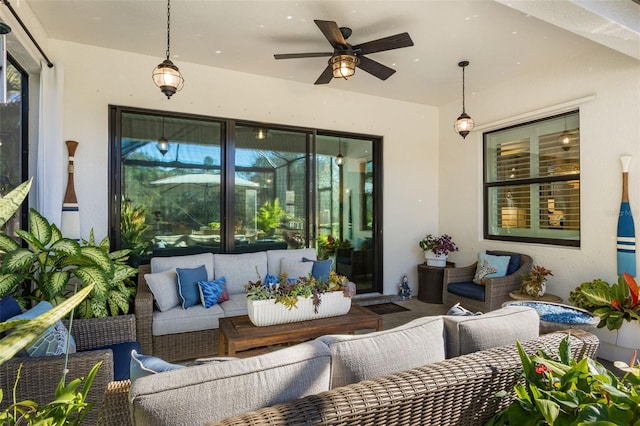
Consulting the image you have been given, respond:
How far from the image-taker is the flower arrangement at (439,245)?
5020 mm

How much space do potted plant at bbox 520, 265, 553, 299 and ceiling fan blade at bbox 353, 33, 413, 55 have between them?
2712 millimetres

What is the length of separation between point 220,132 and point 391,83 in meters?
2.32

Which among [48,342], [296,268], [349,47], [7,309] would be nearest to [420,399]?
[48,342]

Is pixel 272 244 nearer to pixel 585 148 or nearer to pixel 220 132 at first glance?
pixel 220 132

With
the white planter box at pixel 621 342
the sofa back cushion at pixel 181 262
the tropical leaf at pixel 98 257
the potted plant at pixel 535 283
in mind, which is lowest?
the white planter box at pixel 621 342

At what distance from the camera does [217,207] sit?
166 inches

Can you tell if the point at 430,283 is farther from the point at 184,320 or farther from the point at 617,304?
the point at 184,320

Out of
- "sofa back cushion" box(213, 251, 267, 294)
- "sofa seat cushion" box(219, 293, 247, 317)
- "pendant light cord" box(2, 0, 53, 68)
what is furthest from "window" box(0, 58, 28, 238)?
"sofa seat cushion" box(219, 293, 247, 317)

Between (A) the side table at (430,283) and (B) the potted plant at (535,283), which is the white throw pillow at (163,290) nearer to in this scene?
(A) the side table at (430,283)

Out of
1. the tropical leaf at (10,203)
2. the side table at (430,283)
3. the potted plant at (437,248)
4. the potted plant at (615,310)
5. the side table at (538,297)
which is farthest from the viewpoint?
the potted plant at (437,248)

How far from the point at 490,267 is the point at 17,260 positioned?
4509 millimetres

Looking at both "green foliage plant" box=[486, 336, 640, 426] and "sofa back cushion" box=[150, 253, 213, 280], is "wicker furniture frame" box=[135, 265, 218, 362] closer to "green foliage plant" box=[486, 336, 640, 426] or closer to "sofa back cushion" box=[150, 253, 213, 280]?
"sofa back cushion" box=[150, 253, 213, 280]

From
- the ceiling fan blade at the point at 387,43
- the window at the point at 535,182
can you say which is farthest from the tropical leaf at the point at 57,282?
the window at the point at 535,182

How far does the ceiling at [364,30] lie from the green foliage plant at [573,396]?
7.52ft
